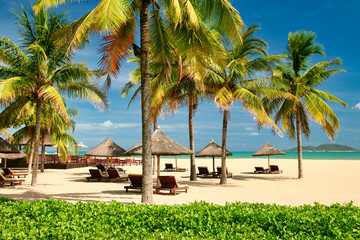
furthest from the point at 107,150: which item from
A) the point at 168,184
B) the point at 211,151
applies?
the point at 168,184

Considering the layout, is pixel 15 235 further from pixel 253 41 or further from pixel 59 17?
pixel 253 41

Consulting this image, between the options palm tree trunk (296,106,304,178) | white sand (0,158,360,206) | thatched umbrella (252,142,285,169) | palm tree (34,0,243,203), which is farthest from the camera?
thatched umbrella (252,142,285,169)

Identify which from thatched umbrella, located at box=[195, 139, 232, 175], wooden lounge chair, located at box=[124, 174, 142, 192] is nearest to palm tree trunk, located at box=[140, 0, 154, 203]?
wooden lounge chair, located at box=[124, 174, 142, 192]

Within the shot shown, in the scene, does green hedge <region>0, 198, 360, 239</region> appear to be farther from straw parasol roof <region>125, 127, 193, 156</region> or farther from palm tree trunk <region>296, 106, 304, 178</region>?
palm tree trunk <region>296, 106, 304, 178</region>

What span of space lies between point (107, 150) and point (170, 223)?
1442 cm

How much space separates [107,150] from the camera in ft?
60.3

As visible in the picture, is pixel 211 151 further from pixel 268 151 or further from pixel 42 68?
pixel 42 68

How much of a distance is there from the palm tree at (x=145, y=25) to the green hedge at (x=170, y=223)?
315cm

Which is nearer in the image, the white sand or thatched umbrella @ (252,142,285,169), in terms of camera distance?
the white sand

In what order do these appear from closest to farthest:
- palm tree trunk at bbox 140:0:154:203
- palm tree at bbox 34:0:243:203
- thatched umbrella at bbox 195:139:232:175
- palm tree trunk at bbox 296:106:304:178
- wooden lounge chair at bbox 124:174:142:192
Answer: palm tree at bbox 34:0:243:203 < palm tree trunk at bbox 140:0:154:203 < wooden lounge chair at bbox 124:174:142:192 < palm tree trunk at bbox 296:106:304:178 < thatched umbrella at bbox 195:139:232:175

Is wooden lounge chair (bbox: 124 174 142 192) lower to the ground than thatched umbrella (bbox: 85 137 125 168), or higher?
lower

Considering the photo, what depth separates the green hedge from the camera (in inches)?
160

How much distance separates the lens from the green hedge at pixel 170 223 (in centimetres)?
407

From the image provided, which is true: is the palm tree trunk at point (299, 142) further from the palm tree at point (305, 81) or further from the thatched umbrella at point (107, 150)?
the thatched umbrella at point (107, 150)
